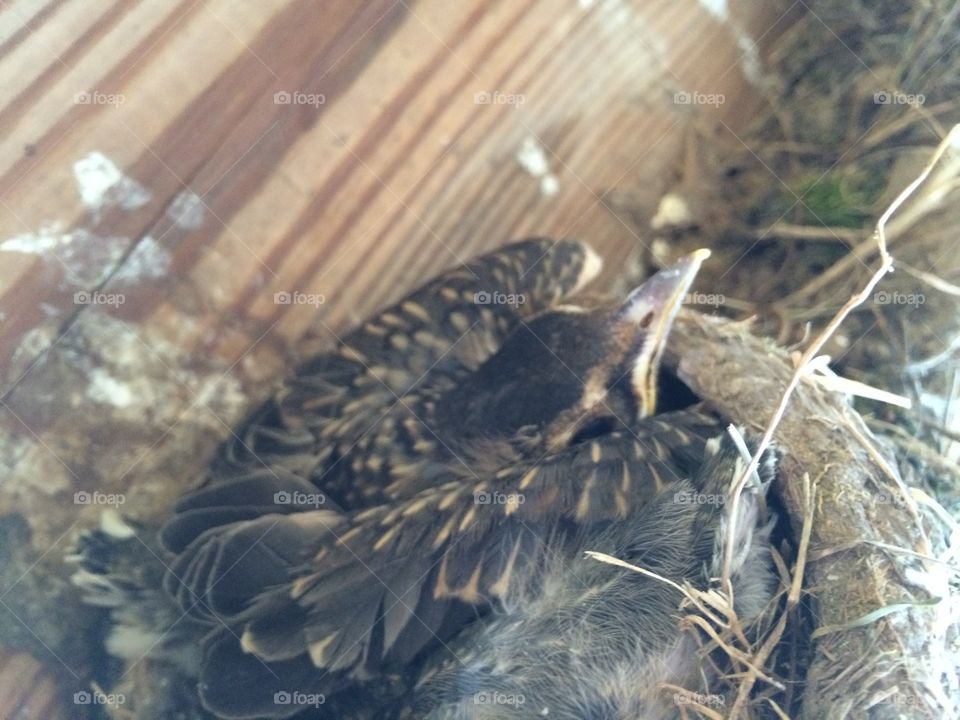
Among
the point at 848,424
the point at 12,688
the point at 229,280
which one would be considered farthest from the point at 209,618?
the point at 848,424

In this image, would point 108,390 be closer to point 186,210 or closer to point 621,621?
point 186,210

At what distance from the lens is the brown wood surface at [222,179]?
3.43 ft

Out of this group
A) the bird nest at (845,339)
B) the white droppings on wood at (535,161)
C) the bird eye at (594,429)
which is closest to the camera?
the bird nest at (845,339)

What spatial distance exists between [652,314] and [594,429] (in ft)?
0.61

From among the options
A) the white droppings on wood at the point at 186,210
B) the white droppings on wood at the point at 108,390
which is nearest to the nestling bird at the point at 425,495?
the white droppings on wood at the point at 108,390

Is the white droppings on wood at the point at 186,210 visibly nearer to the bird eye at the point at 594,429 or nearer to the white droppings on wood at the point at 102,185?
the white droppings on wood at the point at 102,185

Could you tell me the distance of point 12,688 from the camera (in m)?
1.04

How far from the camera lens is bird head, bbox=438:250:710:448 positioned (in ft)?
3.71

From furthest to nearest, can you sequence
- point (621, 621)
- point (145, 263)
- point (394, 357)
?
point (394, 357) < point (145, 263) < point (621, 621)

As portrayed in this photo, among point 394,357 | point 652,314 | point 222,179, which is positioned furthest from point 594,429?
point 222,179

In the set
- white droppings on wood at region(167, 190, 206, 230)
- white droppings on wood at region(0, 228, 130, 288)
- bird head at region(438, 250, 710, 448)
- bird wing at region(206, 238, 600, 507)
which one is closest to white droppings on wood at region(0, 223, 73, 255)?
white droppings on wood at region(0, 228, 130, 288)

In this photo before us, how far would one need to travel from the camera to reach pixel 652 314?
1.11 meters

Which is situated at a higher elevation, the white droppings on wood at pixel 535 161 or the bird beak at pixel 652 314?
the white droppings on wood at pixel 535 161

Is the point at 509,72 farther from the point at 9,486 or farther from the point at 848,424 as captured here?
the point at 9,486
